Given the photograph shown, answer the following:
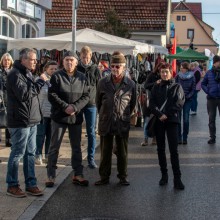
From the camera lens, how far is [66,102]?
7.30 meters

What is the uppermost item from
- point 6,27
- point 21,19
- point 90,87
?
point 21,19

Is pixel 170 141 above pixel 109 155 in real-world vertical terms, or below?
above

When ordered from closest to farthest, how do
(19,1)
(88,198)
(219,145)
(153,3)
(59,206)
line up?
1. (59,206)
2. (88,198)
3. (219,145)
4. (19,1)
5. (153,3)

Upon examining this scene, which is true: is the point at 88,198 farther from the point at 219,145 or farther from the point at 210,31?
the point at 210,31

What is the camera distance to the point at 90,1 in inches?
1246

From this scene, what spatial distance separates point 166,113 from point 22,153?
2.23 metres

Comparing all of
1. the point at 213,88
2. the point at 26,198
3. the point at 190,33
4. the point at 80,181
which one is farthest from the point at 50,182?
the point at 190,33

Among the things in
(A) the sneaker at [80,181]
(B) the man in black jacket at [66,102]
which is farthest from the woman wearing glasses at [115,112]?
(B) the man in black jacket at [66,102]

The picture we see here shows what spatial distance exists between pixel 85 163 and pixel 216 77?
4160 mm

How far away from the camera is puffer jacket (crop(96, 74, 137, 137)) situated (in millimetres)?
7480

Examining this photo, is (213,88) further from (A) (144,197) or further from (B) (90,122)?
(A) (144,197)

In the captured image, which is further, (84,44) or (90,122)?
(84,44)

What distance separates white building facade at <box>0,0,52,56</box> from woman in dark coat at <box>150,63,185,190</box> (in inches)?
351

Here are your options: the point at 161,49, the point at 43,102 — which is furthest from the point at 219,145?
the point at 161,49
